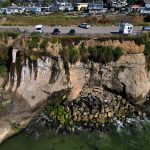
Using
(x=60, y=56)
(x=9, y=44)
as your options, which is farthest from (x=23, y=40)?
(x=60, y=56)

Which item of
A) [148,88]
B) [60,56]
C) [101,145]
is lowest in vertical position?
[101,145]

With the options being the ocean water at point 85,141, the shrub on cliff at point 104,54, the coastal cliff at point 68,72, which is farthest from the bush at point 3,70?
the shrub on cliff at point 104,54

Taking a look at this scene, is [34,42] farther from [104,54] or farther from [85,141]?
[85,141]

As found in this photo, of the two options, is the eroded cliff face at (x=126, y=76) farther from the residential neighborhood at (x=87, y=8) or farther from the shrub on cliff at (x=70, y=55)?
the residential neighborhood at (x=87, y=8)

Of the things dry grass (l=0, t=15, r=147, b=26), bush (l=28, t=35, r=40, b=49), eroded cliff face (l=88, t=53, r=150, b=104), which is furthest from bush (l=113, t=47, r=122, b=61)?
dry grass (l=0, t=15, r=147, b=26)

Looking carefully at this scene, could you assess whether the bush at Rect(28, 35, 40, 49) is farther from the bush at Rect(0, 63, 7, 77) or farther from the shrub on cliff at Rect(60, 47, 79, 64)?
the bush at Rect(0, 63, 7, 77)

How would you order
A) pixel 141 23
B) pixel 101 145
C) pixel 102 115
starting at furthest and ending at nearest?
pixel 141 23 < pixel 102 115 < pixel 101 145

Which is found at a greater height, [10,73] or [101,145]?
[10,73]

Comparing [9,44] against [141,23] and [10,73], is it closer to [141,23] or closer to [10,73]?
[10,73]
